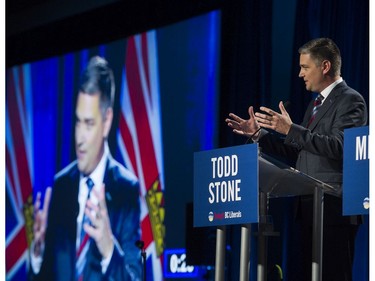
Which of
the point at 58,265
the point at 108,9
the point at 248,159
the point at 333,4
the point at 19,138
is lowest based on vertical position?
the point at 58,265

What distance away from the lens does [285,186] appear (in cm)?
338

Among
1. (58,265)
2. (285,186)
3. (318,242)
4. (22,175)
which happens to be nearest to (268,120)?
(285,186)

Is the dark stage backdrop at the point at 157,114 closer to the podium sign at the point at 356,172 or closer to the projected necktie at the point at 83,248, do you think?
the projected necktie at the point at 83,248

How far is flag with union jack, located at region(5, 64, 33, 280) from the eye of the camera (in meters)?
7.97

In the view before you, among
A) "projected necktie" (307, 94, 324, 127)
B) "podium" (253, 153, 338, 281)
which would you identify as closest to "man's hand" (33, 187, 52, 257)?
"projected necktie" (307, 94, 324, 127)

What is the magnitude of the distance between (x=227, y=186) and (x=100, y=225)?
387 cm

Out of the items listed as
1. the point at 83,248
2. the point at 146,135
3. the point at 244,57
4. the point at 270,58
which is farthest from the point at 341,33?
the point at 83,248

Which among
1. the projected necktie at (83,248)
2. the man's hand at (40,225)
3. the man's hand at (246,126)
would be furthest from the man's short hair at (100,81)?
the man's hand at (246,126)

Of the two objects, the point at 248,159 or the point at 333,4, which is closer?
the point at 248,159

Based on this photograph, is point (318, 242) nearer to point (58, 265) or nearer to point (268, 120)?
point (268, 120)

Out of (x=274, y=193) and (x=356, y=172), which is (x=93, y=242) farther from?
(x=356, y=172)

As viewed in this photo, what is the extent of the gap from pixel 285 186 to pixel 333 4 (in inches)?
102

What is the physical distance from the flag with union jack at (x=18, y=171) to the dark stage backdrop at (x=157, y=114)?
0.14m

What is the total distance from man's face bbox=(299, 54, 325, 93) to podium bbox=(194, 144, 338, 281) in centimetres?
55
